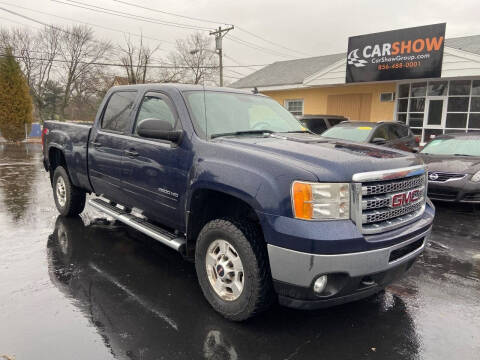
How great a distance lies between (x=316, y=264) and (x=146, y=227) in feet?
7.07

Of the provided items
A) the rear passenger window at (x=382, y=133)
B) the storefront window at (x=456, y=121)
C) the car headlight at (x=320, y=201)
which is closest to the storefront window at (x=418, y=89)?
the storefront window at (x=456, y=121)

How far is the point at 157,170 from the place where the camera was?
3.82m

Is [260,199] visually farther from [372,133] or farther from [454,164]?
[372,133]

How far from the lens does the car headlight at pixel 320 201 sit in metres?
2.64

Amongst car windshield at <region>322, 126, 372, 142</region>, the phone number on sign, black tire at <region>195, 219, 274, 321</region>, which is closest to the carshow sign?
the phone number on sign

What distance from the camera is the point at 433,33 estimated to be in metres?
14.3

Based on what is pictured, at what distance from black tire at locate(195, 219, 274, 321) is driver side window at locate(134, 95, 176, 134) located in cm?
130

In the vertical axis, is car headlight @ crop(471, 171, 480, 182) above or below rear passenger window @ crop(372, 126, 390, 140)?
below

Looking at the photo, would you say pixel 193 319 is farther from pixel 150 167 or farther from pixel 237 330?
pixel 150 167

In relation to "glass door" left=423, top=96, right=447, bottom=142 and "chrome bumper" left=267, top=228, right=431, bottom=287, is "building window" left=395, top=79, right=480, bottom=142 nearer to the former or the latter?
"glass door" left=423, top=96, right=447, bottom=142

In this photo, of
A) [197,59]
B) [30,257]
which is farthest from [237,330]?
[197,59]

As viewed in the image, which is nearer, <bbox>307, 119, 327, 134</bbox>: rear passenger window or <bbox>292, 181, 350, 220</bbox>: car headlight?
<bbox>292, 181, 350, 220</bbox>: car headlight

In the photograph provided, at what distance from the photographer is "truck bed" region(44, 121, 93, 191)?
17.3ft

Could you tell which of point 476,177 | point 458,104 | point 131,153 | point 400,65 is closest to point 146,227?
point 131,153
